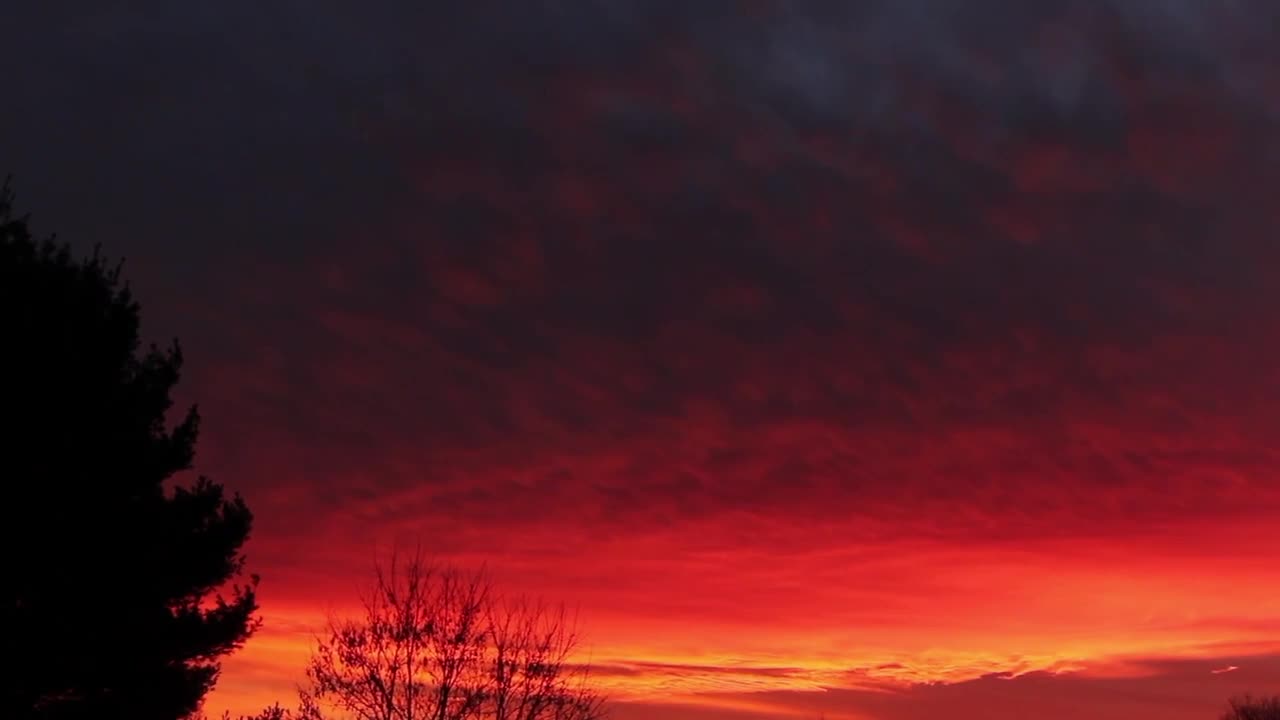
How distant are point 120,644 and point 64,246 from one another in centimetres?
825

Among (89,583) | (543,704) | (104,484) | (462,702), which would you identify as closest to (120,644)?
(89,583)

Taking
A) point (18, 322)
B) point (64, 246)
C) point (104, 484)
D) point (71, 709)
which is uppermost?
point (64, 246)

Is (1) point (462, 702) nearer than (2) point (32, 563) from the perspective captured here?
No

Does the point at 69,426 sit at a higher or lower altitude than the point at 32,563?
higher

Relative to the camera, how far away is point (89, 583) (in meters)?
26.2

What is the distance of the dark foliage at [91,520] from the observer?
25047 mm

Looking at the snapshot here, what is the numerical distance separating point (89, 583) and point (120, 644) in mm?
1356

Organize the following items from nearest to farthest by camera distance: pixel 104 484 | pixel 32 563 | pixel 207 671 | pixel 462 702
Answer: pixel 32 563, pixel 104 484, pixel 207 671, pixel 462 702

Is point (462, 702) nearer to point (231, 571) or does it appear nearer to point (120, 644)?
point (231, 571)

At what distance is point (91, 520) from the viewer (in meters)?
26.2

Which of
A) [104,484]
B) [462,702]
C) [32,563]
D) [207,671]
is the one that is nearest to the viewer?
[32,563]

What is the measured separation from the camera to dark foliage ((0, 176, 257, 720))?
82.2 ft

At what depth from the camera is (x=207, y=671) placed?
2855cm

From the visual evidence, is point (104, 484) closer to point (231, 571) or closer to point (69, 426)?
point (69, 426)
